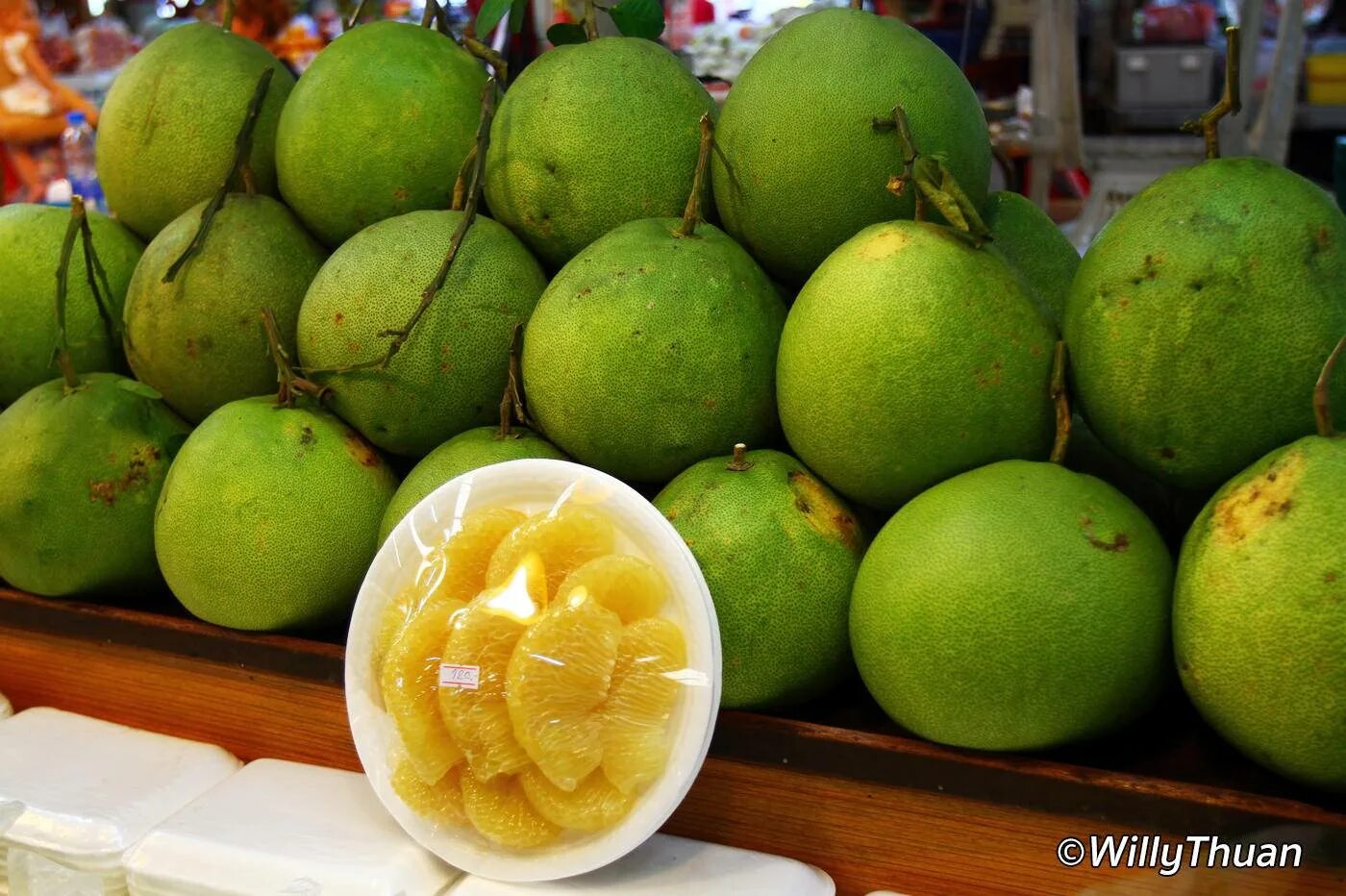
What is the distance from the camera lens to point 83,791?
4.29 ft

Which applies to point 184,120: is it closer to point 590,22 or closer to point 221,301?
point 221,301

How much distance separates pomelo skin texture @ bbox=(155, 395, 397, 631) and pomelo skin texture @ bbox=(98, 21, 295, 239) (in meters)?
0.43

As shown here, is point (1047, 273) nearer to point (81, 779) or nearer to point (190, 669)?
point (190, 669)

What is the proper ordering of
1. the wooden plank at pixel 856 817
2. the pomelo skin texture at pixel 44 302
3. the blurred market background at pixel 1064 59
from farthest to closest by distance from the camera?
the blurred market background at pixel 1064 59 < the pomelo skin texture at pixel 44 302 < the wooden plank at pixel 856 817

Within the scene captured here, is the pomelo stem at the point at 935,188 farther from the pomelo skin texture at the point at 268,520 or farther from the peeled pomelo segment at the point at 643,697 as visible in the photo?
the pomelo skin texture at the point at 268,520

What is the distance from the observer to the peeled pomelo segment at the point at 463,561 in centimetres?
111

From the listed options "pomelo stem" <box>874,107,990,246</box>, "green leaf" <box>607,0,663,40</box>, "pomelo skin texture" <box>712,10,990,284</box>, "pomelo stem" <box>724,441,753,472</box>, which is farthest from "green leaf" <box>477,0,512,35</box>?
"pomelo stem" <box>724,441,753,472</box>

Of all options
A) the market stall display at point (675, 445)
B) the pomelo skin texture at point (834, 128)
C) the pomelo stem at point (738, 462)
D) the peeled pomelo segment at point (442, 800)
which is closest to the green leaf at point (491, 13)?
the market stall display at point (675, 445)

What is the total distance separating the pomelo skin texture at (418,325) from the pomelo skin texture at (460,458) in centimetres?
7

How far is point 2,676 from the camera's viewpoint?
1602 millimetres

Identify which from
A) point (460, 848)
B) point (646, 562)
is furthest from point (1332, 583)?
point (460, 848)

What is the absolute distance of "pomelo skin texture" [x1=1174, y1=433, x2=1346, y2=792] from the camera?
0.89 metres

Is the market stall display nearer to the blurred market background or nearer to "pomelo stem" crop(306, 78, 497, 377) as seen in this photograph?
"pomelo stem" crop(306, 78, 497, 377)

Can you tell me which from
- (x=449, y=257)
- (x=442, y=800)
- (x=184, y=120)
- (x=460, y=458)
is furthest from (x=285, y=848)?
(x=184, y=120)
